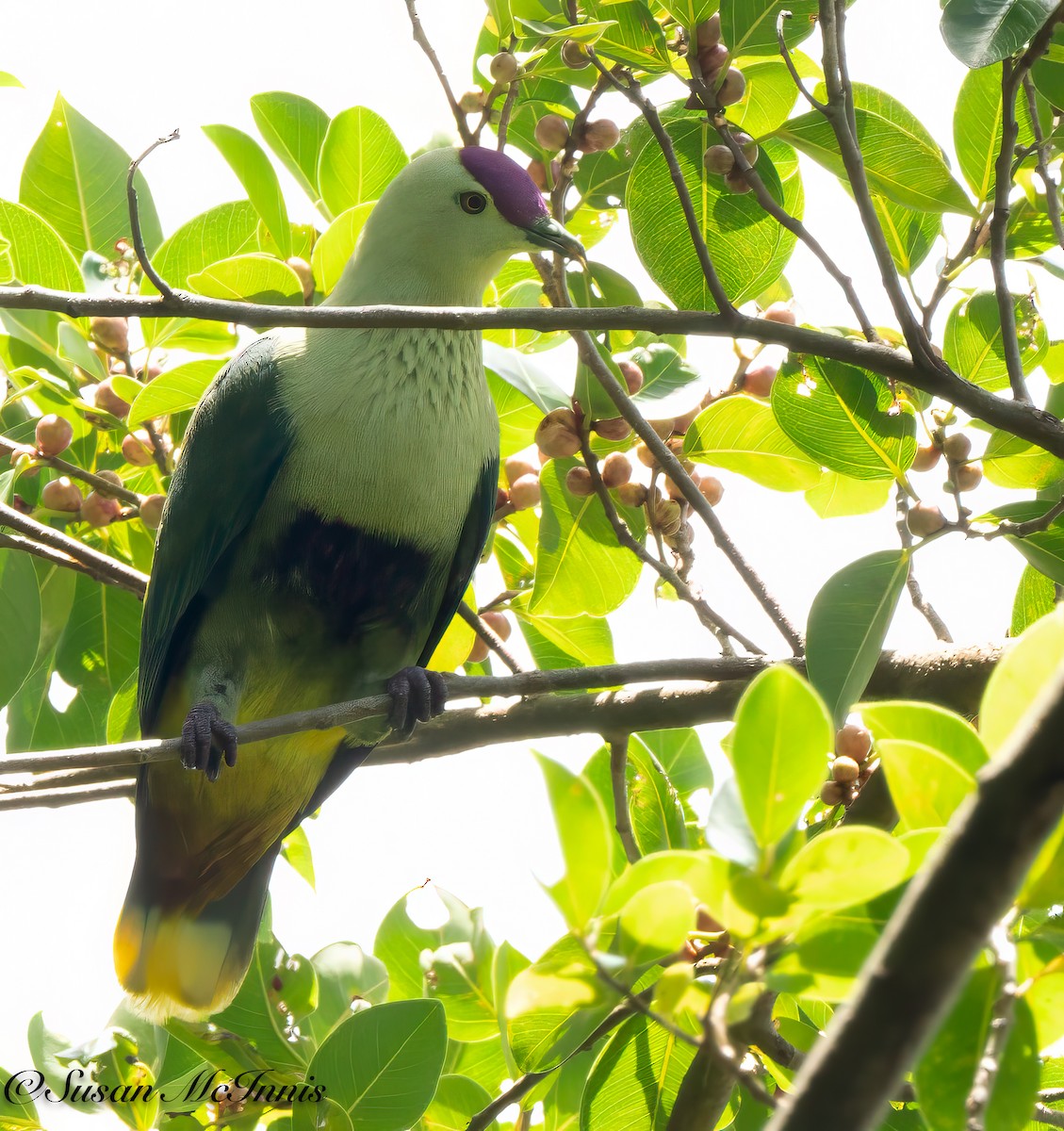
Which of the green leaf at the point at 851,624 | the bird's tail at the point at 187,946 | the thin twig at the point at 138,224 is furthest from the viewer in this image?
the bird's tail at the point at 187,946

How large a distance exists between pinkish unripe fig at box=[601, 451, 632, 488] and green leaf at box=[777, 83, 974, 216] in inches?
28.9

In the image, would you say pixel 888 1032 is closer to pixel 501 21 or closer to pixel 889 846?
pixel 889 846

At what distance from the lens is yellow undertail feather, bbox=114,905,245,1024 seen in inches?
103

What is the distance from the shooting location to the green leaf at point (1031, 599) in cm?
255

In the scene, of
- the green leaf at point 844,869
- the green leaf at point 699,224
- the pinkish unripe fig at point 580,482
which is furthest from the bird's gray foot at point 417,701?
the green leaf at point 844,869

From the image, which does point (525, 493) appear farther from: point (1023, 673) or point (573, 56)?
point (1023, 673)

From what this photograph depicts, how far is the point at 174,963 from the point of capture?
2.76m

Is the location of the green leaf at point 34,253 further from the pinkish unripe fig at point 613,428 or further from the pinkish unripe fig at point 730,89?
the pinkish unripe fig at point 730,89

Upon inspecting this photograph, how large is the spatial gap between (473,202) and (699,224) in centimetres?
78

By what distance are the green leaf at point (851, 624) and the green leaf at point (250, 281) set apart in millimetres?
1369

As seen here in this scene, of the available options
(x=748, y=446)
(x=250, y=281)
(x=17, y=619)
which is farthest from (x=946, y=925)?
(x=17, y=619)

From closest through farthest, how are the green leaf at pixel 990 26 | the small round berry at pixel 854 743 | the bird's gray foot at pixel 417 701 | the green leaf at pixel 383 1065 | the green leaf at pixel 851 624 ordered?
1. the green leaf at pixel 990 26
2. the green leaf at pixel 851 624
3. the green leaf at pixel 383 1065
4. the small round berry at pixel 854 743
5. the bird's gray foot at pixel 417 701

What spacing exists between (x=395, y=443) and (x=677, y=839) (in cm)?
102

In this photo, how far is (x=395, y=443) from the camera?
8.27 feet
